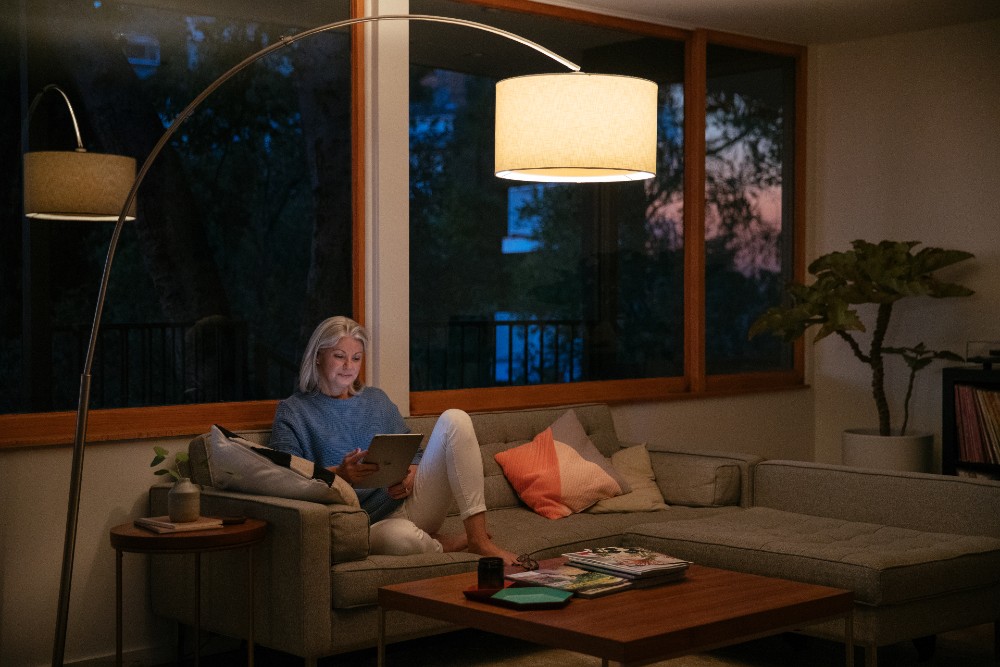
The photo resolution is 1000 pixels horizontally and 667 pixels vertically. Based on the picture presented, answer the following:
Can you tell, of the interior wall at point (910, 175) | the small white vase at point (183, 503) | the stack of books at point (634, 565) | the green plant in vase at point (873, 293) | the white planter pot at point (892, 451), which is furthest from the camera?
the interior wall at point (910, 175)

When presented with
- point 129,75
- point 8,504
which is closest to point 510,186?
point 129,75

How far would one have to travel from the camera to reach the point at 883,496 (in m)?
4.61

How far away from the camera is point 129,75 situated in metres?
4.32

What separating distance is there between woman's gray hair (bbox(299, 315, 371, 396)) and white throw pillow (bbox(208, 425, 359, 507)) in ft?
1.61

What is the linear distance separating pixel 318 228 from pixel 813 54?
3279mm

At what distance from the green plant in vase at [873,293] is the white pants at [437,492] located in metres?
2.42

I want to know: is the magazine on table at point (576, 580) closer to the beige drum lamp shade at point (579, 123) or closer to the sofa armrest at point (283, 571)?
the sofa armrest at point (283, 571)

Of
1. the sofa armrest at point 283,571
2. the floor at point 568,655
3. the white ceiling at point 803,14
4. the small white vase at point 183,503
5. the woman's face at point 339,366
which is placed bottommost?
the floor at point 568,655

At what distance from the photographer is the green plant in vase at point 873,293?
19.7 feet

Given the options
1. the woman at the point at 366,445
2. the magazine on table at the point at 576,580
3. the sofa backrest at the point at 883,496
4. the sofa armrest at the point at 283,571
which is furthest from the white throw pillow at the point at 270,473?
the sofa backrest at the point at 883,496

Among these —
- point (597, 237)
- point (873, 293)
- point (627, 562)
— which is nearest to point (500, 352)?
point (597, 237)

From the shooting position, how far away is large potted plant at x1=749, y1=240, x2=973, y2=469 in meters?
6.01

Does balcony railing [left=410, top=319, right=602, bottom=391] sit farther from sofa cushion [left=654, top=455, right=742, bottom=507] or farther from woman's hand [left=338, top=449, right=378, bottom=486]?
woman's hand [left=338, top=449, right=378, bottom=486]

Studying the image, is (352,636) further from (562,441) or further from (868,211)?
(868,211)
